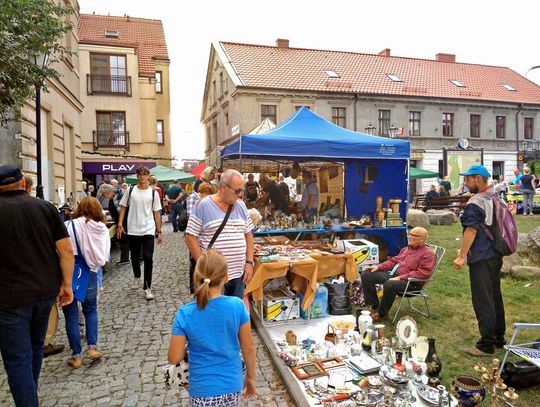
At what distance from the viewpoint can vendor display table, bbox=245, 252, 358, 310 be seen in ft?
15.7

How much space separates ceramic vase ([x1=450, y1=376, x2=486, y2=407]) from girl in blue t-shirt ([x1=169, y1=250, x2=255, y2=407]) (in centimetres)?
180

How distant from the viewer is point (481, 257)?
12.8ft

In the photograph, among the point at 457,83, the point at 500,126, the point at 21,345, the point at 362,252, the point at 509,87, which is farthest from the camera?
the point at 509,87

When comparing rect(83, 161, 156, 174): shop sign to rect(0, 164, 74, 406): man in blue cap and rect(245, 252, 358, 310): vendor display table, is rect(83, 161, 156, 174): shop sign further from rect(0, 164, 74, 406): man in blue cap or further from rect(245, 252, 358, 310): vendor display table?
rect(0, 164, 74, 406): man in blue cap

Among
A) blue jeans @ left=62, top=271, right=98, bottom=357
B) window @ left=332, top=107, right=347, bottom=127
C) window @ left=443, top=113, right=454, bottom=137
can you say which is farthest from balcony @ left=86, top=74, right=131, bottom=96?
window @ left=443, top=113, right=454, bottom=137

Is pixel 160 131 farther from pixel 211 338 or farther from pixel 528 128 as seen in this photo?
pixel 528 128

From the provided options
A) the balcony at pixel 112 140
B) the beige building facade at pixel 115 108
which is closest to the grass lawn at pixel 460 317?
the beige building facade at pixel 115 108

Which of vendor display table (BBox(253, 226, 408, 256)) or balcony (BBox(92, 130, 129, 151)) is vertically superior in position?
balcony (BBox(92, 130, 129, 151))

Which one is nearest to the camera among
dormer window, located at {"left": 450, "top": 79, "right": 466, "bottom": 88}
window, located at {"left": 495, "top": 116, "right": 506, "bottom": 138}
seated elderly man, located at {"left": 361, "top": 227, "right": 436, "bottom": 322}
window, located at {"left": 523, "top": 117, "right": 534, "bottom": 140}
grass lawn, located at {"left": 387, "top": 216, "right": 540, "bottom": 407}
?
grass lawn, located at {"left": 387, "top": 216, "right": 540, "bottom": 407}

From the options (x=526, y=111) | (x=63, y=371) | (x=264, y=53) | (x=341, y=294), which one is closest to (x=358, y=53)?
(x=264, y=53)

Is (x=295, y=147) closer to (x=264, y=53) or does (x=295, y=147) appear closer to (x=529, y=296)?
(x=529, y=296)

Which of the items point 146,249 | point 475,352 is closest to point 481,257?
point 475,352

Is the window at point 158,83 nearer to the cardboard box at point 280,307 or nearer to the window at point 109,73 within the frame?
the window at point 109,73

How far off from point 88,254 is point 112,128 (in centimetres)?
2101
